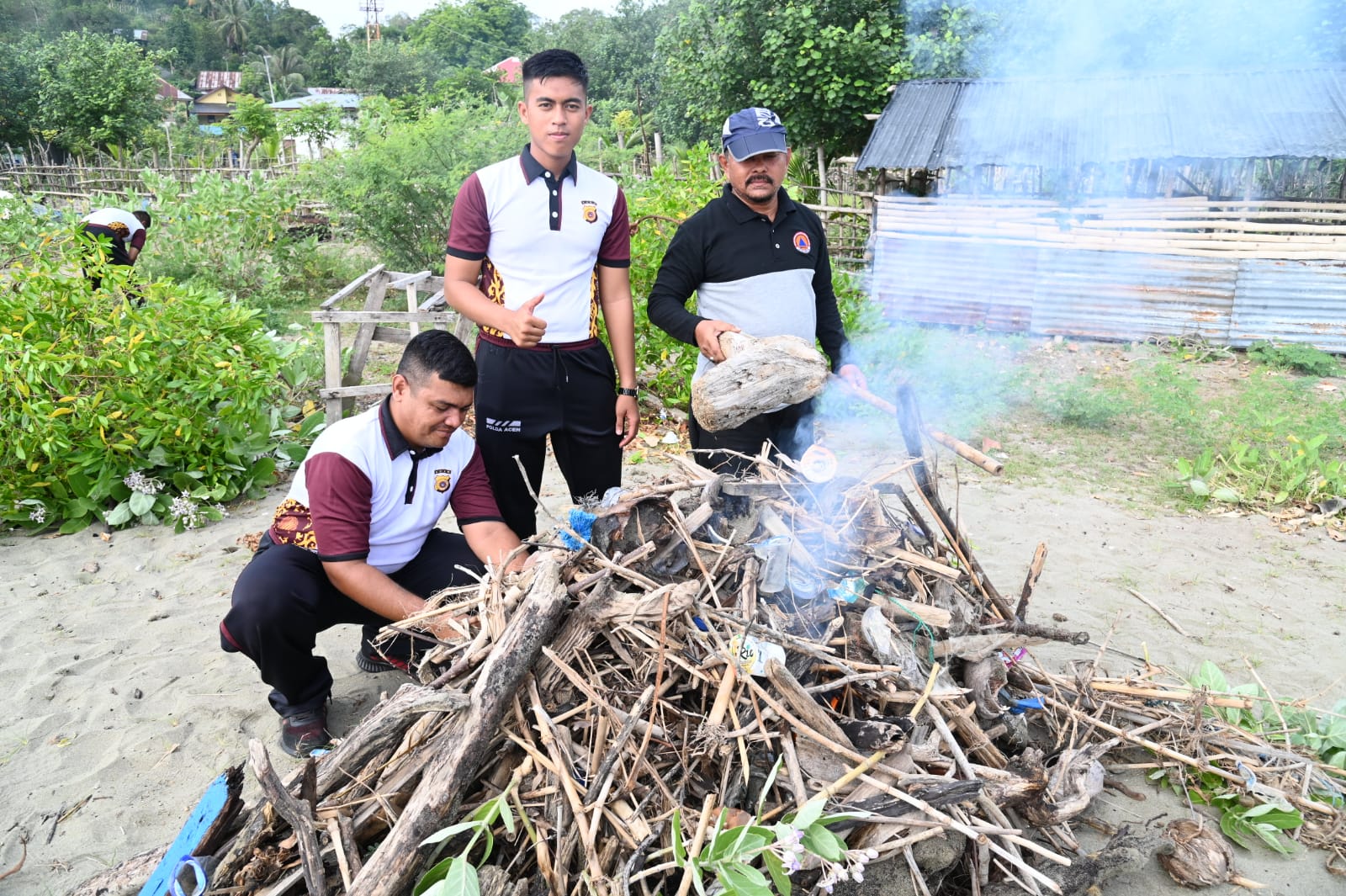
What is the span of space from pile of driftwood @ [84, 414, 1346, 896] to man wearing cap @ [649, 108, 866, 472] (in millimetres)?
652

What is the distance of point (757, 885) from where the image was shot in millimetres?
1697

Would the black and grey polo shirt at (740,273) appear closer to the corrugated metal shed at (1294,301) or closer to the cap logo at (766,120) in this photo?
the cap logo at (766,120)

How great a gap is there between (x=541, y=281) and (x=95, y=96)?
32.0 m

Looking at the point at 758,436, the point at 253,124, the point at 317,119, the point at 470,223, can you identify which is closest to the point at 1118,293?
the point at 758,436

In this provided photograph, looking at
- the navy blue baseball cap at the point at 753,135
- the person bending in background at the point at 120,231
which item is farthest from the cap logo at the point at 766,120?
the person bending in background at the point at 120,231

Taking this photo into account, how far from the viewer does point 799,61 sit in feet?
42.3

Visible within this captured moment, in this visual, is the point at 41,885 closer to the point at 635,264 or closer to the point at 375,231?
the point at 635,264

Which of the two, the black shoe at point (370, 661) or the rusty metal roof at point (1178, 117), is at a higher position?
the rusty metal roof at point (1178, 117)

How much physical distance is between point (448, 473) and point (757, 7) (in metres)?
12.1

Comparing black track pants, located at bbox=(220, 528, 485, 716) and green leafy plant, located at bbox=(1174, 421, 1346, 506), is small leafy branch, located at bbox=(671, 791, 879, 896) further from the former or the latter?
green leafy plant, located at bbox=(1174, 421, 1346, 506)

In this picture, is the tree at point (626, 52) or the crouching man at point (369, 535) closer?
the crouching man at point (369, 535)

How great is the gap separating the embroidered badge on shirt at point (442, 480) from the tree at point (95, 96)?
31170mm

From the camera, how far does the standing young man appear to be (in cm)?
301

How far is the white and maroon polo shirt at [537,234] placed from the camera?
3.03m
